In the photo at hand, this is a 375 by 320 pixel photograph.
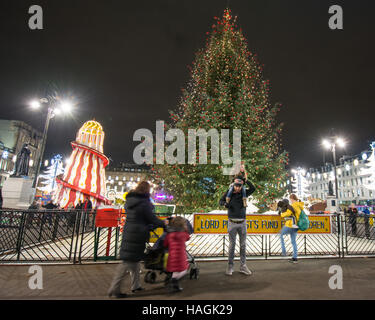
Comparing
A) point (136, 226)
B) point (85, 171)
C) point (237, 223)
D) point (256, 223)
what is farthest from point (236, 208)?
point (85, 171)

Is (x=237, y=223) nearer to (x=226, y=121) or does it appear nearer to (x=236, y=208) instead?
(x=236, y=208)

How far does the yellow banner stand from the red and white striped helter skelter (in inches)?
463

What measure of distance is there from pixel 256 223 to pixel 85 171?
43.2 ft

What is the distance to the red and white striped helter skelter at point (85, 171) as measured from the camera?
1504cm

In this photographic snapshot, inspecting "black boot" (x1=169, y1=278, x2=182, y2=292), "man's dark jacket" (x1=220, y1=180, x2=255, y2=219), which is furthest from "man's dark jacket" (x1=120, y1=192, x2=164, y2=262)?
"man's dark jacket" (x1=220, y1=180, x2=255, y2=219)

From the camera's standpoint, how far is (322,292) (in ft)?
13.0

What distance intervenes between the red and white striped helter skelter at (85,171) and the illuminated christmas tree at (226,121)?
460cm

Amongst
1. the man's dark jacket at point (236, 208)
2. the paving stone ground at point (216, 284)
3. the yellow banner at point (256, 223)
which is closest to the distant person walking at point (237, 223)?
the man's dark jacket at point (236, 208)

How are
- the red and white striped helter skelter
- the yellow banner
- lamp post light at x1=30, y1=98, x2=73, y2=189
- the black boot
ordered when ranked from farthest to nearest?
1. the red and white striped helter skelter
2. lamp post light at x1=30, y1=98, x2=73, y2=189
3. the yellow banner
4. the black boot

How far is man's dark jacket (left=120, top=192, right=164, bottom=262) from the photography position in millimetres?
3711

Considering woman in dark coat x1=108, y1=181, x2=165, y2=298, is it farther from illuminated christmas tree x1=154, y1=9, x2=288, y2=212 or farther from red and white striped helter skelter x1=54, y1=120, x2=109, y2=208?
red and white striped helter skelter x1=54, y1=120, x2=109, y2=208

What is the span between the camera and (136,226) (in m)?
3.79

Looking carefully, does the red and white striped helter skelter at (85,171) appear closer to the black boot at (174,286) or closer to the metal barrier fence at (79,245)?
the metal barrier fence at (79,245)
